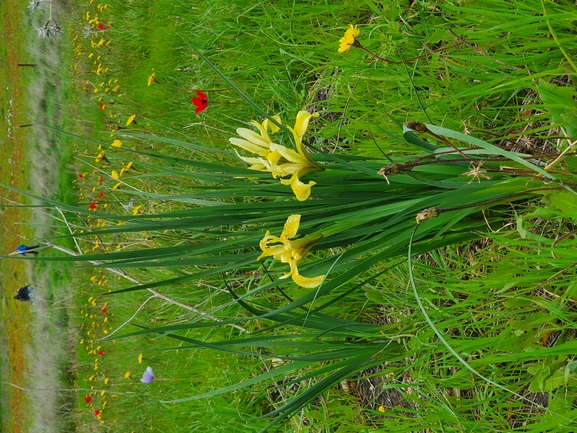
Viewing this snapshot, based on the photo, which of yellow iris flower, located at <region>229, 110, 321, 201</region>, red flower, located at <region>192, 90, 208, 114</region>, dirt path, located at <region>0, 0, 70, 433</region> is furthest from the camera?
dirt path, located at <region>0, 0, 70, 433</region>

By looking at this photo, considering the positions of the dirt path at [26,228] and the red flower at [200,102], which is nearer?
the red flower at [200,102]

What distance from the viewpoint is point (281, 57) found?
7.77 ft

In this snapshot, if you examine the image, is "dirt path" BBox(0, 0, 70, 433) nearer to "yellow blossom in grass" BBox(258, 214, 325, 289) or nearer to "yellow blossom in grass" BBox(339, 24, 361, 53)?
"yellow blossom in grass" BBox(339, 24, 361, 53)

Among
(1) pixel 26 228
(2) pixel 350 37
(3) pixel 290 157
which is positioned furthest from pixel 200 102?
(1) pixel 26 228

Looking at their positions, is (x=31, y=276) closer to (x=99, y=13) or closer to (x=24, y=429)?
(x=24, y=429)

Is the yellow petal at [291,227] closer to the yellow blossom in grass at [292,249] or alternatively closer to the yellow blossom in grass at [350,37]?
the yellow blossom in grass at [292,249]

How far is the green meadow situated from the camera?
1.15 meters

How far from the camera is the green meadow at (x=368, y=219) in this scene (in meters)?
1.15

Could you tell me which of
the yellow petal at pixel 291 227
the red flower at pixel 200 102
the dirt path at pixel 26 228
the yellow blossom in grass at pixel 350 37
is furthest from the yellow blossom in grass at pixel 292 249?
the dirt path at pixel 26 228

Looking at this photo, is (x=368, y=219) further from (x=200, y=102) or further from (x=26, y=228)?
(x=26, y=228)

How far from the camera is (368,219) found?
1.21 meters

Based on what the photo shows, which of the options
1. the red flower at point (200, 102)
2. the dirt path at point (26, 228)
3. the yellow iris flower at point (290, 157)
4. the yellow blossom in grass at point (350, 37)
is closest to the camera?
the yellow iris flower at point (290, 157)

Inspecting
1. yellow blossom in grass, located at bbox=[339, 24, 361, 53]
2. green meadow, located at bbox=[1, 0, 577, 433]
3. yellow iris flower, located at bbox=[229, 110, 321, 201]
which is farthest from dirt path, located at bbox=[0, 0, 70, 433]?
yellow iris flower, located at bbox=[229, 110, 321, 201]

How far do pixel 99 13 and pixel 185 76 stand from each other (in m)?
2.04
